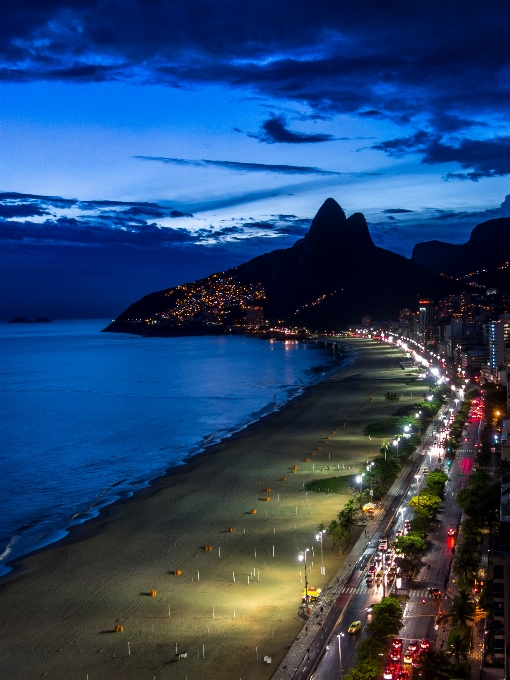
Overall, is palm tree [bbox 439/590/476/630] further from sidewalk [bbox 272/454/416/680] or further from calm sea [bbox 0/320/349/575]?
calm sea [bbox 0/320/349/575]

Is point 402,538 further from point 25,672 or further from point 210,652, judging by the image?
point 25,672

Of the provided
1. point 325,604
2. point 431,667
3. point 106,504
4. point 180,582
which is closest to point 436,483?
point 325,604

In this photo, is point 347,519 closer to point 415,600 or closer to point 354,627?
point 415,600

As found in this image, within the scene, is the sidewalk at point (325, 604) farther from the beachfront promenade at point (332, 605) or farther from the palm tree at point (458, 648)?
the palm tree at point (458, 648)

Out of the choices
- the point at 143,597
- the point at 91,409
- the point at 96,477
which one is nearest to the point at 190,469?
the point at 96,477

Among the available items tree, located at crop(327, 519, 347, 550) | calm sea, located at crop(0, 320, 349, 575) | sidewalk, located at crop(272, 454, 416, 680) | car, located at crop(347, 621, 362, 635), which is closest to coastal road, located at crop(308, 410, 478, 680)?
car, located at crop(347, 621, 362, 635)
